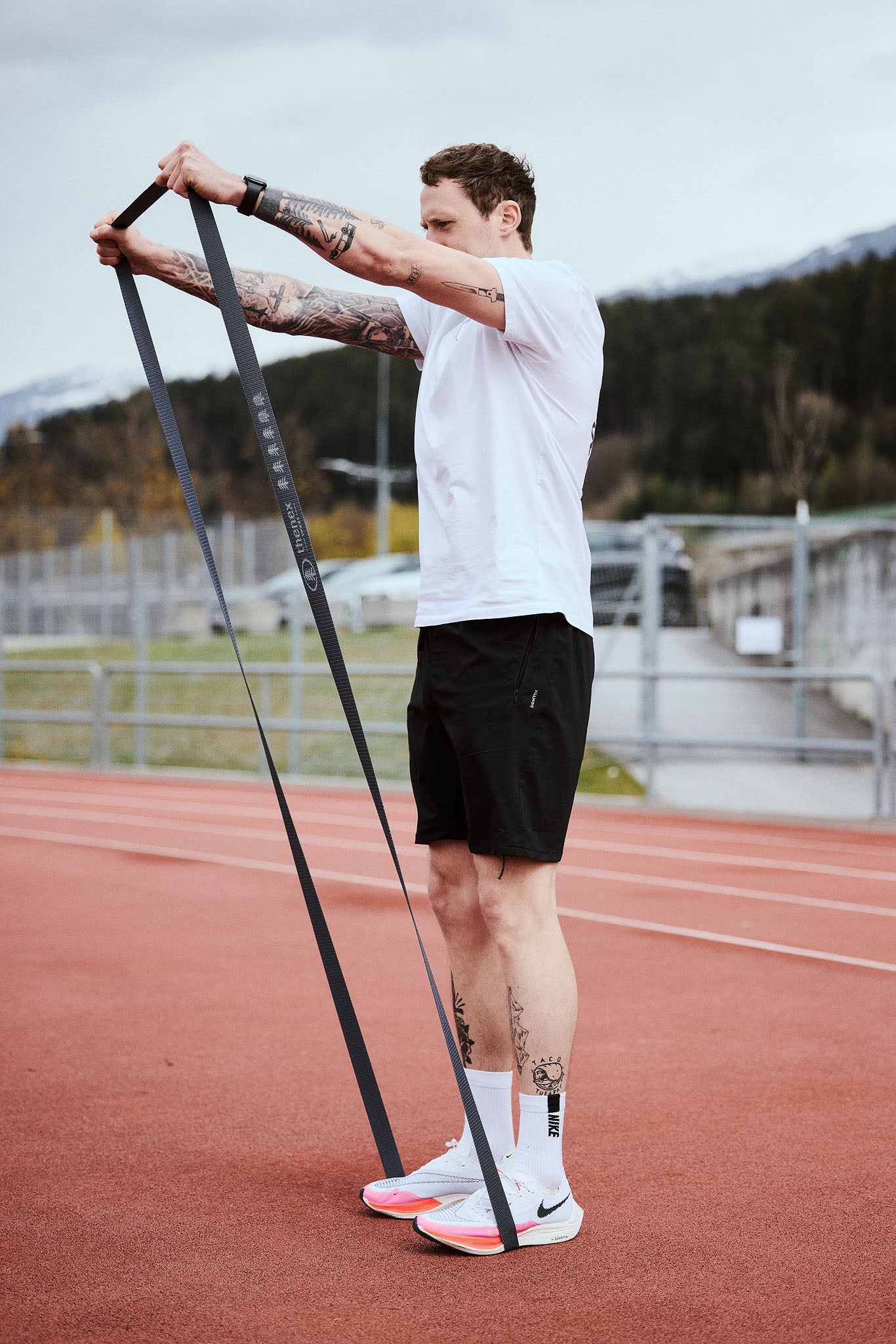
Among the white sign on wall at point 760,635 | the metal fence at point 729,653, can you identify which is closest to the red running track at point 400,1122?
the metal fence at point 729,653

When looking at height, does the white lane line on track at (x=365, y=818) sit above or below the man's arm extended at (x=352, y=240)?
below

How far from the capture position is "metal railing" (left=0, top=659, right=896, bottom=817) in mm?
10633

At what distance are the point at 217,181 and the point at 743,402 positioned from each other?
49373 mm

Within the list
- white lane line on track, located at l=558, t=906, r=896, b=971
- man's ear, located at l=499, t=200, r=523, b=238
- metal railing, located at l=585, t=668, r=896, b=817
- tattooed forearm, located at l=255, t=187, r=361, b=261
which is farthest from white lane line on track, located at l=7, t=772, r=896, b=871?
tattooed forearm, located at l=255, t=187, r=361, b=261

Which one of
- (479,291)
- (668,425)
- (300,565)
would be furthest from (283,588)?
(668,425)

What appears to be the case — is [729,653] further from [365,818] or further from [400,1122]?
[400,1122]

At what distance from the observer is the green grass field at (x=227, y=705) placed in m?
16.0

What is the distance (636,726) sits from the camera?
14.7 m

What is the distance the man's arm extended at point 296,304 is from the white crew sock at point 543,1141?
1.51 metres

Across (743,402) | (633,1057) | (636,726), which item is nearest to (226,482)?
(743,402)

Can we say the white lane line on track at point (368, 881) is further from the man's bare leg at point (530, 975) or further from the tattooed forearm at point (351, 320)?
the tattooed forearm at point (351, 320)

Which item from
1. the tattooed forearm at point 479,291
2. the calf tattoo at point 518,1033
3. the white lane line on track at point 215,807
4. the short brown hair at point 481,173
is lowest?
the white lane line on track at point 215,807

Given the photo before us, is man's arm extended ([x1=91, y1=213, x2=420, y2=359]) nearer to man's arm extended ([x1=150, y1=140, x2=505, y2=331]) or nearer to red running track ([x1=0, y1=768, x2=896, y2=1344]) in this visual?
man's arm extended ([x1=150, y1=140, x2=505, y2=331])

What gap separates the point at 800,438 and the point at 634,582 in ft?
84.5
